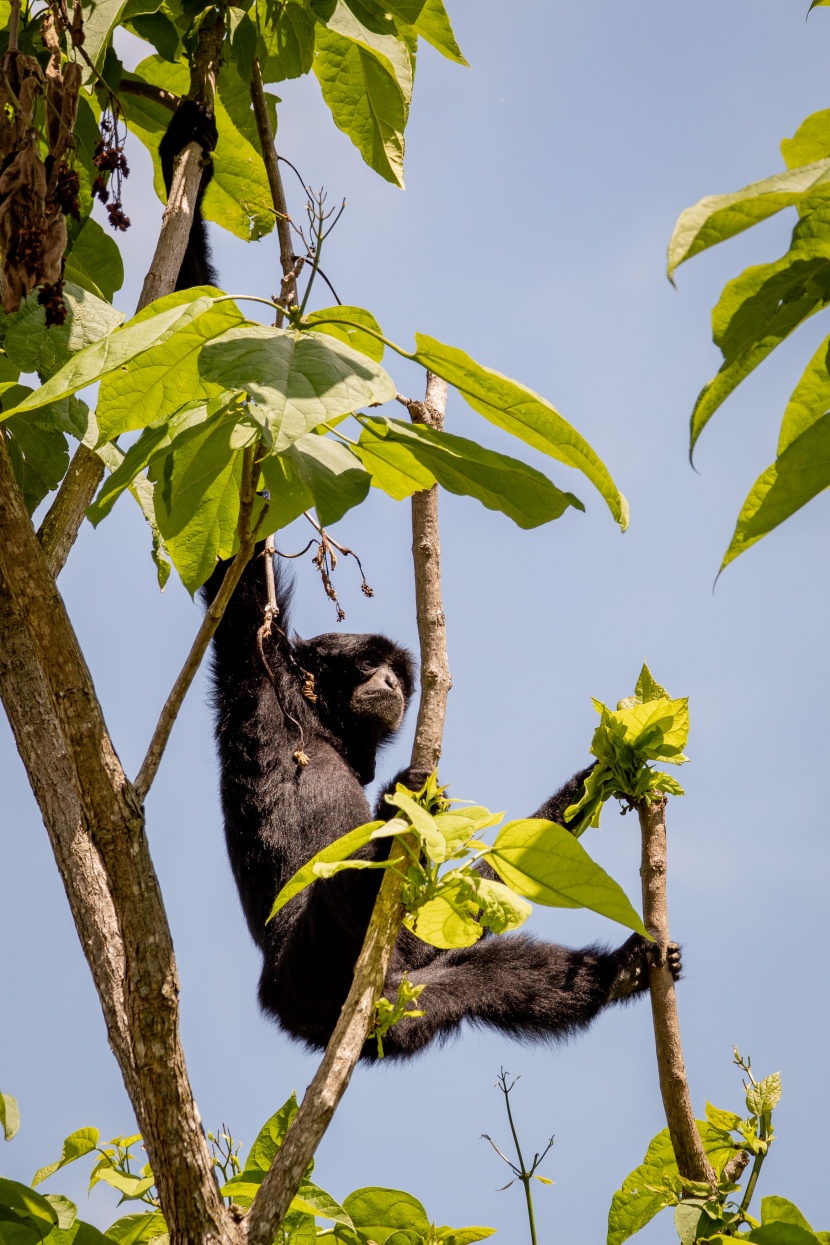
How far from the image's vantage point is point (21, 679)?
3219mm

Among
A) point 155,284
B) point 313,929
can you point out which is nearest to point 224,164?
point 155,284

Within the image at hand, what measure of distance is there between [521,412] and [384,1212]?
2.82m

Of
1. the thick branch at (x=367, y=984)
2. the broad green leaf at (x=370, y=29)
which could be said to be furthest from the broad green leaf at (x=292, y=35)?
the thick branch at (x=367, y=984)

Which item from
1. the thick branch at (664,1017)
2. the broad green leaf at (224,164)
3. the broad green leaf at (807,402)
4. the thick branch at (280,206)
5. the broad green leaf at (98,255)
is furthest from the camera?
the broad green leaf at (224,164)

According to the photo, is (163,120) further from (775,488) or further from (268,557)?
(775,488)

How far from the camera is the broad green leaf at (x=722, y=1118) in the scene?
4.07 meters

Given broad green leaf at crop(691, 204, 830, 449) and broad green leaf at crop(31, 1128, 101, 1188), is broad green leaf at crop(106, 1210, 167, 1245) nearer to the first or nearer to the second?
broad green leaf at crop(31, 1128, 101, 1188)

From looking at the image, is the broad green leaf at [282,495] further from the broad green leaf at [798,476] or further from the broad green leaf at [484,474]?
the broad green leaf at [798,476]

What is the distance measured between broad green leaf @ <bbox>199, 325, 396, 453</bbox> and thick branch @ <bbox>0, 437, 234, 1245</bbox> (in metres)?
1.17

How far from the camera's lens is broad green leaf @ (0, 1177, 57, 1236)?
2.92 metres

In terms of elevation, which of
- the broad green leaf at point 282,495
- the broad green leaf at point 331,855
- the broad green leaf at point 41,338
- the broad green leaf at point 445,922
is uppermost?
the broad green leaf at point 41,338

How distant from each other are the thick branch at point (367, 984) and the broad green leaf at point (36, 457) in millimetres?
1367

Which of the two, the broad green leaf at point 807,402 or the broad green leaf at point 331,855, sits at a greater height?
the broad green leaf at point 807,402

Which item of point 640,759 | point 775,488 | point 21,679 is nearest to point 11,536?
point 21,679
